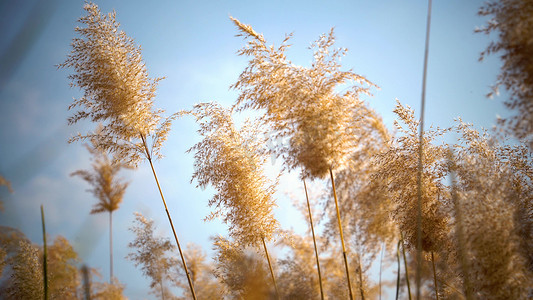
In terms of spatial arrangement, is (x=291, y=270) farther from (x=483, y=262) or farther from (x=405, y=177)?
(x=483, y=262)

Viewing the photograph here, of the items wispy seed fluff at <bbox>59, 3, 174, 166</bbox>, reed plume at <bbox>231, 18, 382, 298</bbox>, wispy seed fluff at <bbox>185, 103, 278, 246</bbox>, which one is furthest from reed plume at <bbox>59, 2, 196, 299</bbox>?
reed plume at <bbox>231, 18, 382, 298</bbox>

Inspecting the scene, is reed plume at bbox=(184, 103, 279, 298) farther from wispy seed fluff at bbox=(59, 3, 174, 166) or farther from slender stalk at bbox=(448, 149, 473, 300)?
slender stalk at bbox=(448, 149, 473, 300)

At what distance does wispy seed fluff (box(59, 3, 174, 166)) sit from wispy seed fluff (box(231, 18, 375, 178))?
45.6 inches

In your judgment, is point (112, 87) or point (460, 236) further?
point (112, 87)

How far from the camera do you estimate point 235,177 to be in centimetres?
304

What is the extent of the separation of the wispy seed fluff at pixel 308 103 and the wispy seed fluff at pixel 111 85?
116 cm

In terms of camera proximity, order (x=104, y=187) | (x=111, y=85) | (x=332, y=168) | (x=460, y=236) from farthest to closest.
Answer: (x=104, y=187) → (x=111, y=85) → (x=332, y=168) → (x=460, y=236)

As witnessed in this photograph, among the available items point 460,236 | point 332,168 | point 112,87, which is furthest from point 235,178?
point 460,236

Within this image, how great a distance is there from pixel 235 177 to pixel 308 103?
3.78 feet

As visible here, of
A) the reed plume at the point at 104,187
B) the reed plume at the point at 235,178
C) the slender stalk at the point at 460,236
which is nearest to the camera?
the slender stalk at the point at 460,236

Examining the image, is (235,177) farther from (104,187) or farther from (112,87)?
(104,187)

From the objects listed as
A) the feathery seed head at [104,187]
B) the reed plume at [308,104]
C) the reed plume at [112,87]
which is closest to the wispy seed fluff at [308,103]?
the reed plume at [308,104]

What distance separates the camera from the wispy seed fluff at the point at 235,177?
9.70 ft

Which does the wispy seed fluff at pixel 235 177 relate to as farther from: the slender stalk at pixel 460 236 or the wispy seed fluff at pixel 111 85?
the slender stalk at pixel 460 236
